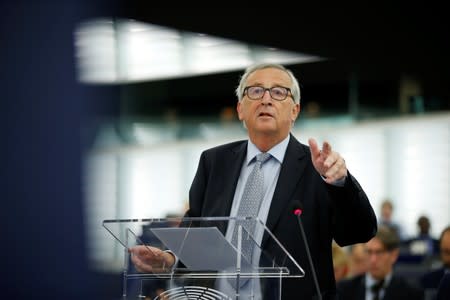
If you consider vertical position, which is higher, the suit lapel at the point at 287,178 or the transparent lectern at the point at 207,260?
the suit lapel at the point at 287,178

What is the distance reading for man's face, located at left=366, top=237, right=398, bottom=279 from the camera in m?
5.70

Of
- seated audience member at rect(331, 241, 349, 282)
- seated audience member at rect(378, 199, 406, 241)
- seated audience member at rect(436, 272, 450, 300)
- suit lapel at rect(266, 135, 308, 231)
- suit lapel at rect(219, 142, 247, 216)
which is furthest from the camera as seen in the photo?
seated audience member at rect(378, 199, 406, 241)

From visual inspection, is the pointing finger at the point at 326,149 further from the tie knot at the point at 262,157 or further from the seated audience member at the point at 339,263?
the seated audience member at the point at 339,263

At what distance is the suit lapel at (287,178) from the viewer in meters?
3.28

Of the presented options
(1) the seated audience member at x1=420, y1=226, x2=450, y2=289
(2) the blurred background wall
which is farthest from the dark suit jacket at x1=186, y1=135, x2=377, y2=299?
(2) the blurred background wall

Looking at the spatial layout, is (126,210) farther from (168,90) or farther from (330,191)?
(330,191)

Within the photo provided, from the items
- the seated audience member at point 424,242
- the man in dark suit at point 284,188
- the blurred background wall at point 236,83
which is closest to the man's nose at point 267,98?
the man in dark suit at point 284,188

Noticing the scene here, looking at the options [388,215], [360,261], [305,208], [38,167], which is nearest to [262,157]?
[305,208]

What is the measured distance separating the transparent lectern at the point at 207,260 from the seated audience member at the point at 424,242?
658cm

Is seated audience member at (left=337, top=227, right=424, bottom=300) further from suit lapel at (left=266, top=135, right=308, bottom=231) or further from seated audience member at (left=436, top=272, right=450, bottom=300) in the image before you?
suit lapel at (left=266, top=135, right=308, bottom=231)

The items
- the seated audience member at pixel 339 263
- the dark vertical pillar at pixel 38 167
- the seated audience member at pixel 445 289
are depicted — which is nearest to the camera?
the seated audience member at pixel 445 289

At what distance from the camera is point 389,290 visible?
541 centimetres

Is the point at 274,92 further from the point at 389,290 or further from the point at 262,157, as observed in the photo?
the point at 389,290

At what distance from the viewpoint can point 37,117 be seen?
6.76 metres
